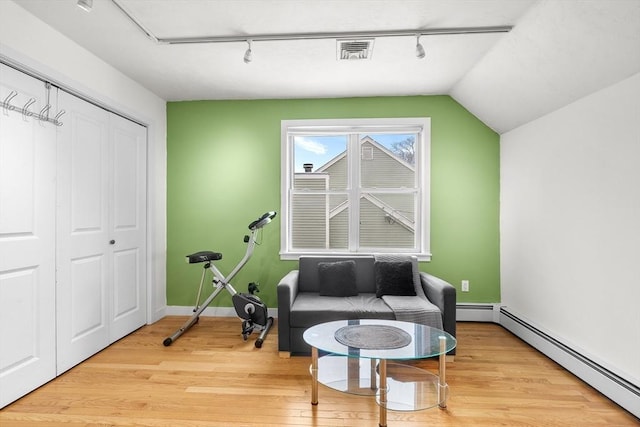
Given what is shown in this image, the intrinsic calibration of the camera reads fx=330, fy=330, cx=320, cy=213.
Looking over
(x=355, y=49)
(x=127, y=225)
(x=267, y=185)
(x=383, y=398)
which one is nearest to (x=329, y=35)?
(x=355, y=49)

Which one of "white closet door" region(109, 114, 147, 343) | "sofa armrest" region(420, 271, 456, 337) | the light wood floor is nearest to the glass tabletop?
the light wood floor

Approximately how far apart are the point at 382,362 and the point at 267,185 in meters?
2.53

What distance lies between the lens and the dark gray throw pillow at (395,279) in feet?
10.7

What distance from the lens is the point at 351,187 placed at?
3.96 metres

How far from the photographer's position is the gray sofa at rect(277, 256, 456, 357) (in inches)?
112

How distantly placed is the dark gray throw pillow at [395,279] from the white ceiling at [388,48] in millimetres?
1881

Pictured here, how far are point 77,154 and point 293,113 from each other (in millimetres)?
2186

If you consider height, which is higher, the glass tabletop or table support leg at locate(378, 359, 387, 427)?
the glass tabletop

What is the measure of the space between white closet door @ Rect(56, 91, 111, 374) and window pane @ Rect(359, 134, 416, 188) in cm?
269

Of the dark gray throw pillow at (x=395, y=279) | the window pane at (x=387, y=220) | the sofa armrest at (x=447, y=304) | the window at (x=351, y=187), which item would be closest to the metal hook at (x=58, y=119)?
the window at (x=351, y=187)

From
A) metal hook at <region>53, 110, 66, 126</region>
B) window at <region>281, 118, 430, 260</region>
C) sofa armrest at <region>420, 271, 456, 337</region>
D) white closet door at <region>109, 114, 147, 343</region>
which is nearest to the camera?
metal hook at <region>53, 110, 66, 126</region>

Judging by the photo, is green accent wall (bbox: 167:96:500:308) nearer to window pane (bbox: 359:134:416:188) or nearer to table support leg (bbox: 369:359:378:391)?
window pane (bbox: 359:134:416:188)

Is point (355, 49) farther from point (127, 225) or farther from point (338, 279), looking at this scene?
point (127, 225)

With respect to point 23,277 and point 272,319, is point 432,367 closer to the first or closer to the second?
point 272,319
